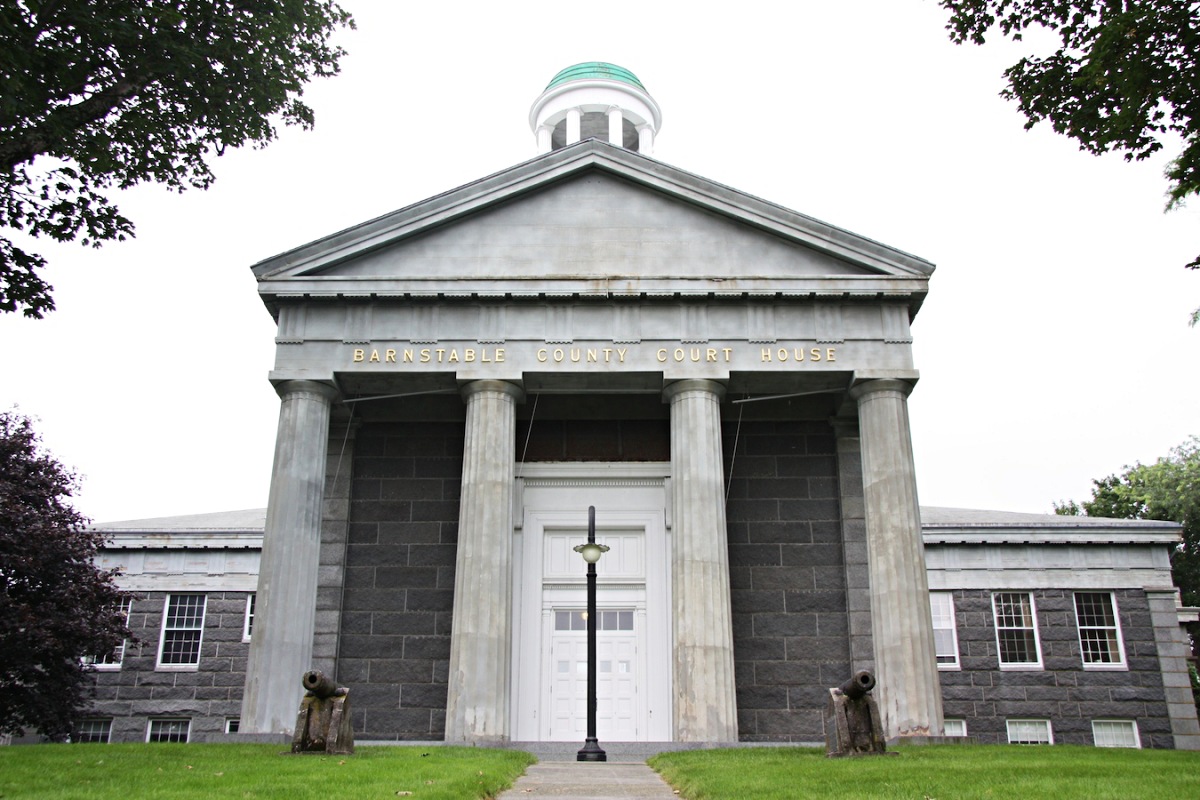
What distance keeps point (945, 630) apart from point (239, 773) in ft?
88.1

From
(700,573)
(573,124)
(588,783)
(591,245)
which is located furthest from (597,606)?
(573,124)

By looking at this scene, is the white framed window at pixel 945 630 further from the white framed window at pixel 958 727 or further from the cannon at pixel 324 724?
the cannon at pixel 324 724

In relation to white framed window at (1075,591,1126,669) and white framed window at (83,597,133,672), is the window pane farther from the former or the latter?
white framed window at (1075,591,1126,669)

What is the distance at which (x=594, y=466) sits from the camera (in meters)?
27.1

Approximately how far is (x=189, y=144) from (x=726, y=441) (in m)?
15.6

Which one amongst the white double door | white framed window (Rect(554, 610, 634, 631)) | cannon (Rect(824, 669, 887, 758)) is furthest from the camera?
white framed window (Rect(554, 610, 634, 631))

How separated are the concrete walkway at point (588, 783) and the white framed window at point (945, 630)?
1974 centimetres

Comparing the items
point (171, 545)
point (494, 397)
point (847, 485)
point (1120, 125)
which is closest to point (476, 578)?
point (494, 397)

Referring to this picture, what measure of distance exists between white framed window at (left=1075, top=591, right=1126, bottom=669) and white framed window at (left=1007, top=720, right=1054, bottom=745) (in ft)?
7.67

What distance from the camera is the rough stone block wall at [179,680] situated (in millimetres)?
35781

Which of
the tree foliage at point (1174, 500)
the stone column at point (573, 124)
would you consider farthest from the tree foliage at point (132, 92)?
the tree foliage at point (1174, 500)

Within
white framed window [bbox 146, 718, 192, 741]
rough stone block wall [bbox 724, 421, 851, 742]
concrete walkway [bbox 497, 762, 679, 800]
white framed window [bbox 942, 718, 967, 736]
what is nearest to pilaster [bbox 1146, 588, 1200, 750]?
white framed window [bbox 942, 718, 967, 736]

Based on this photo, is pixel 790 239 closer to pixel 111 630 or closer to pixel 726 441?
pixel 726 441

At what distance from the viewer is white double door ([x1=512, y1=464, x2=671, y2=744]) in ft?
83.1
